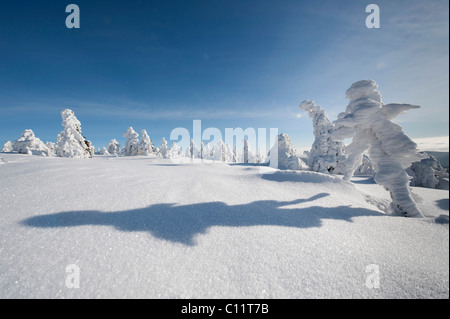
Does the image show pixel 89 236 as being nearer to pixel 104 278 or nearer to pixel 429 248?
pixel 104 278

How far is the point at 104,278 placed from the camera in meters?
2.02

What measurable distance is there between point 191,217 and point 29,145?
152ft

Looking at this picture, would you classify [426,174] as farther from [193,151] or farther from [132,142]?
[193,151]

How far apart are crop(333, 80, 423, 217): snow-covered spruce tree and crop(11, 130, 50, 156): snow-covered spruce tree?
4516cm

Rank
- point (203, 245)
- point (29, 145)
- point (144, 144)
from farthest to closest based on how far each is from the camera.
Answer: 1. point (144, 144)
2. point (29, 145)
3. point (203, 245)

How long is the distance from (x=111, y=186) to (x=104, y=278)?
2.88 metres

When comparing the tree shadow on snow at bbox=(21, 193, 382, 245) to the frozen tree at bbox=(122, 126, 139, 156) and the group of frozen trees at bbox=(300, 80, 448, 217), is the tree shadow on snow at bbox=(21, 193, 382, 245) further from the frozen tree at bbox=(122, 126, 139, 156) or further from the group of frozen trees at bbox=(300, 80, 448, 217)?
the frozen tree at bbox=(122, 126, 139, 156)

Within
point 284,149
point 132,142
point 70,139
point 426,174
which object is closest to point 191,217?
point 426,174

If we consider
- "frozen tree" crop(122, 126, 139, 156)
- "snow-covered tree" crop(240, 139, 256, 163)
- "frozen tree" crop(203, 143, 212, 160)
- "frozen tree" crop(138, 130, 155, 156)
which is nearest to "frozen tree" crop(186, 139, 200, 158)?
"frozen tree" crop(203, 143, 212, 160)

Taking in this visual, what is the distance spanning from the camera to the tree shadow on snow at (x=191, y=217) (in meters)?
2.84

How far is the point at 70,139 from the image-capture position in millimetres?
23078

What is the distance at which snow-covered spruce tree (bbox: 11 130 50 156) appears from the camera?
29.4 meters

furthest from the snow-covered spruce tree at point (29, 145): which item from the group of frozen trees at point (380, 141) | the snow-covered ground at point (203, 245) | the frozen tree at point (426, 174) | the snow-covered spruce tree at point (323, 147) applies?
the frozen tree at point (426, 174)

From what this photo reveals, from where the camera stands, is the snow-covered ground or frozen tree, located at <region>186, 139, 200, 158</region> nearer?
the snow-covered ground
